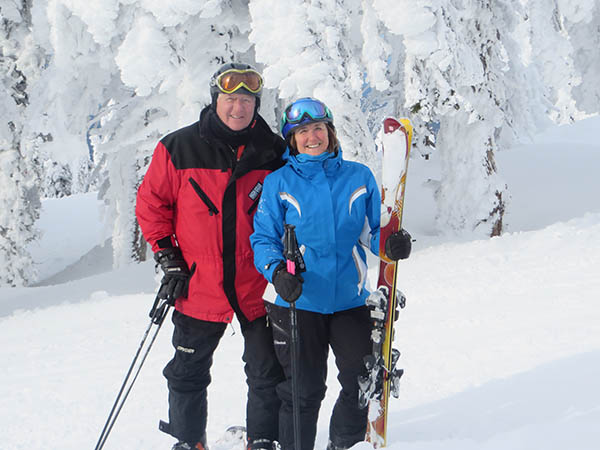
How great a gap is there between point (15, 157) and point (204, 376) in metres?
10.2

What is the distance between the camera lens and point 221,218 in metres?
2.96

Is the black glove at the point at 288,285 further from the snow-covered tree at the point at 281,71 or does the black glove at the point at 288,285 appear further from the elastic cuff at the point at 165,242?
the snow-covered tree at the point at 281,71

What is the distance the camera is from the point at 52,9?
812cm

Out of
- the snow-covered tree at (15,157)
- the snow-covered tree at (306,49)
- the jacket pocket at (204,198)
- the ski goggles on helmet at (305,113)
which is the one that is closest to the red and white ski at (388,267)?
the ski goggles on helmet at (305,113)

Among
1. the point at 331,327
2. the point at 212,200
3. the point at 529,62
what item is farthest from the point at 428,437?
the point at 529,62

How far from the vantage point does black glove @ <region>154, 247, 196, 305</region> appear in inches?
118

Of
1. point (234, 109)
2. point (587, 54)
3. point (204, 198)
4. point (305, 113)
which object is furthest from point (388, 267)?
point (587, 54)

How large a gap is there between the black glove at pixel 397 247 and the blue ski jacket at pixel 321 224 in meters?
0.15

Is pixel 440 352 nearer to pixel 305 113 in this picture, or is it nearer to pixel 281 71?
pixel 305 113

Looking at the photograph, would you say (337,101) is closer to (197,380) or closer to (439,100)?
(439,100)

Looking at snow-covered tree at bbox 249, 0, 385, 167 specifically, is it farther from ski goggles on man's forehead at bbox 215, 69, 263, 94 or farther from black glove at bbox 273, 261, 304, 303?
black glove at bbox 273, 261, 304, 303

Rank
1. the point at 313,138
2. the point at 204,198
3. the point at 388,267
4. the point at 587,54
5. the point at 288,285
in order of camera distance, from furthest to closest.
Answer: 1. the point at 587,54
2. the point at 204,198
3. the point at 388,267
4. the point at 313,138
5. the point at 288,285

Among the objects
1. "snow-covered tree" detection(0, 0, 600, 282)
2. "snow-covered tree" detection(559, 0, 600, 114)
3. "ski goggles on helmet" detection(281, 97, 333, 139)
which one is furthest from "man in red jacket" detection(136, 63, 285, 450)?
"snow-covered tree" detection(559, 0, 600, 114)

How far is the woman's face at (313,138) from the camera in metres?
2.72
